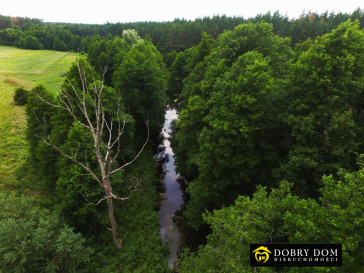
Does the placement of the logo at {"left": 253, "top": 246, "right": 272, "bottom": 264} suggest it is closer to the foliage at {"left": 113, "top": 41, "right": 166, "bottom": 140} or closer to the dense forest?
the dense forest

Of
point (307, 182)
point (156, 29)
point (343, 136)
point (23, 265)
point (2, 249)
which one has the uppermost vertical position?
point (156, 29)

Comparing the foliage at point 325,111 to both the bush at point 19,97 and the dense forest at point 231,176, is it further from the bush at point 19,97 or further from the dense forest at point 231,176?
the bush at point 19,97

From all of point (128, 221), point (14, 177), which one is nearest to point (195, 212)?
point (128, 221)

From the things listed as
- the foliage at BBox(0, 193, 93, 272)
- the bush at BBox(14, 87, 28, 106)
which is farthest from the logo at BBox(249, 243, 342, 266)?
the bush at BBox(14, 87, 28, 106)

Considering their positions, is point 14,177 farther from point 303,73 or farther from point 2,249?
point 303,73

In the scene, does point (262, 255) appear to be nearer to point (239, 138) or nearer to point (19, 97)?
point (239, 138)

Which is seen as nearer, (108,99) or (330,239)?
(330,239)

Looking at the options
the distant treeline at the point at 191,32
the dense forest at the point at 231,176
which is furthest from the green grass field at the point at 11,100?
the distant treeline at the point at 191,32
